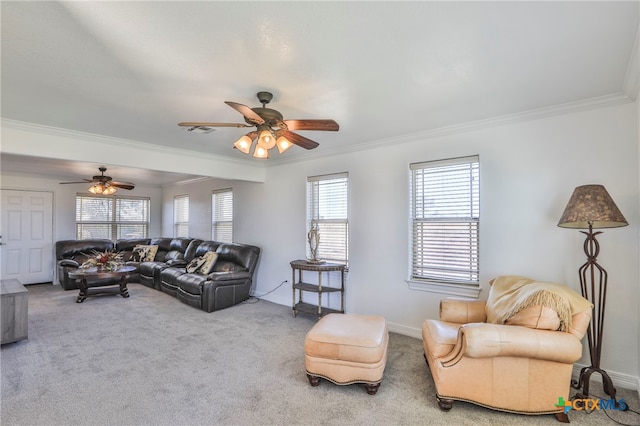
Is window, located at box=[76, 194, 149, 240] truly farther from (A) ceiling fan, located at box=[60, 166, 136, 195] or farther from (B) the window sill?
(B) the window sill

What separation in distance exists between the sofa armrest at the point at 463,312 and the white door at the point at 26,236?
8000 millimetres

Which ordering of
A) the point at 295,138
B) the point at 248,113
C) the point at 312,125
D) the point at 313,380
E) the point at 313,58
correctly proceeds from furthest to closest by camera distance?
the point at 295,138, the point at 313,380, the point at 312,125, the point at 248,113, the point at 313,58

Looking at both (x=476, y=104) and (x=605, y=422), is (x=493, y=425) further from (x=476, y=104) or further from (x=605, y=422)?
(x=476, y=104)

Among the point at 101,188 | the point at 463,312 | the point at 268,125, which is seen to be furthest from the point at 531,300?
the point at 101,188

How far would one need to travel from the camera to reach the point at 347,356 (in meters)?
2.40

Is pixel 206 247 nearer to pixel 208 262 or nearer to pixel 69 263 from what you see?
pixel 208 262

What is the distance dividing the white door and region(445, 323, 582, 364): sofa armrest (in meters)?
8.30

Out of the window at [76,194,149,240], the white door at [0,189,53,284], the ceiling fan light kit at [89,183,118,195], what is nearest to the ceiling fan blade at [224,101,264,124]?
the ceiling fan light kit at [89,183,118,195]

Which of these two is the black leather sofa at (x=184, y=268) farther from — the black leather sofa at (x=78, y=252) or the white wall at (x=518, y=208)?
the white wall at (x=518, y=208)

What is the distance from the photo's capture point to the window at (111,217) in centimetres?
725

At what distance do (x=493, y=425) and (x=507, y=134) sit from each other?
257 cm

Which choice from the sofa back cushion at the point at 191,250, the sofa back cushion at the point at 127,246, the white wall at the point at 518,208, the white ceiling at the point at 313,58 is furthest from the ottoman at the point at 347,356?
the sofa back cushion at the point at 127,246

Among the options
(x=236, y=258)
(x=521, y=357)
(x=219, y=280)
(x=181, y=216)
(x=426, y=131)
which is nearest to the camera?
(x=521, y=357)

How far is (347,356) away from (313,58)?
2.20 meters
